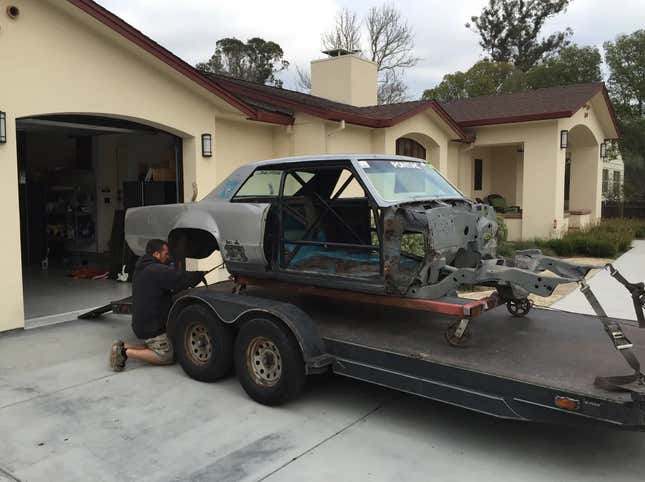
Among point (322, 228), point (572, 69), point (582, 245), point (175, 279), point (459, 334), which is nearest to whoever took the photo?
point (459, 334)

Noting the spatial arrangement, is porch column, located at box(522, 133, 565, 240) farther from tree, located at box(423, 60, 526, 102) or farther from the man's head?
tree, located at box(423, 60, 526, 102)

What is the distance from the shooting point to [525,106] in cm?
1742

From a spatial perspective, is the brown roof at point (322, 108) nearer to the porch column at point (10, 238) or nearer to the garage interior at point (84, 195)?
the garage interior at point (84, 195)

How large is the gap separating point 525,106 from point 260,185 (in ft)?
44.1

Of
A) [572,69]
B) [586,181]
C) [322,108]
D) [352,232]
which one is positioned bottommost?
[352,232]

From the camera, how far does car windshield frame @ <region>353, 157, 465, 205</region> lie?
16.8 feet

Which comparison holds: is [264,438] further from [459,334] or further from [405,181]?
[405,181]

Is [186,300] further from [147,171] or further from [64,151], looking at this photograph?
[64,151]

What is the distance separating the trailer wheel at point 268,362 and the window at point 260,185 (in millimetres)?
1540

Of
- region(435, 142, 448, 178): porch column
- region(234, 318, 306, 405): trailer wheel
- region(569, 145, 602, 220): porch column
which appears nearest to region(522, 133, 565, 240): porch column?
region(435, 142, 448, 178): porch column

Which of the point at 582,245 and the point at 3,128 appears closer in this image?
the point at 3,128

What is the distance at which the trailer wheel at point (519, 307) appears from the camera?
5773 mm

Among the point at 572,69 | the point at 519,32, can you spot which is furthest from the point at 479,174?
the point at 519,32

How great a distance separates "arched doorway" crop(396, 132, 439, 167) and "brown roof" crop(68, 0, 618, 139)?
0.69 meters
